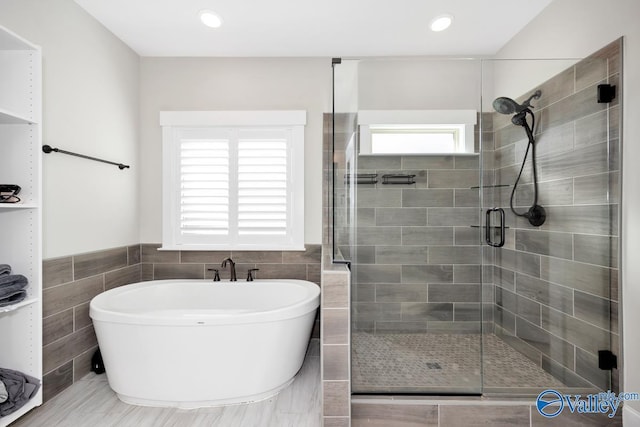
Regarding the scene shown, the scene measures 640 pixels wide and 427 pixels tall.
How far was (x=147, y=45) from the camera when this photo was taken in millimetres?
2871

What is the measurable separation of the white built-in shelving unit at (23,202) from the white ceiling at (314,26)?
0.92 m

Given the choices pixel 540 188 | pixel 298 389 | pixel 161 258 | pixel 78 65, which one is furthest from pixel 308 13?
pixel 298 389

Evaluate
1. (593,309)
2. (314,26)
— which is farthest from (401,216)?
(314,26)

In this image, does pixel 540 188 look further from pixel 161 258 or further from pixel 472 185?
pixel 161 258

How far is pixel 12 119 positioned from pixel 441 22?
8.84 feet

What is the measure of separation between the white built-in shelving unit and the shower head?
2.44m

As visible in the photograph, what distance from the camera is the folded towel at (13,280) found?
158 cm

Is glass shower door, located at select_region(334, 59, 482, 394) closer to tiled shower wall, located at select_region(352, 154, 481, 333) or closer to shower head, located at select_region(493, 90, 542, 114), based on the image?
tiled shower wall, located at select_region(352, 154, 481, 333)

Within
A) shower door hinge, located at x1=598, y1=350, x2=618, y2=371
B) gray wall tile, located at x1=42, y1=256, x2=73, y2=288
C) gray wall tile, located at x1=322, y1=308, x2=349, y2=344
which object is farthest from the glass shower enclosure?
gray wall tile, located at x1=42, y1=256, x2=73, y2=288

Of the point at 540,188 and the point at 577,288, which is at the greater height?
the point at 540,188

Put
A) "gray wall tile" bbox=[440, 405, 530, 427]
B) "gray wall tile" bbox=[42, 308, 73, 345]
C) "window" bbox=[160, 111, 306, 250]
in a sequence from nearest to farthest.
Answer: "gray wall tile" bbox=[440, 405, 530, 427] < "gray wall tile" bbox=[42, 308, 73, 345] < "window" bbox=[160, 111, 306, 250]

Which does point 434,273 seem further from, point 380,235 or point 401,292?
point 380,235

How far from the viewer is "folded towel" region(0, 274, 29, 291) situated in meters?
1.58

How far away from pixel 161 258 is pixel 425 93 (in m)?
2.60
